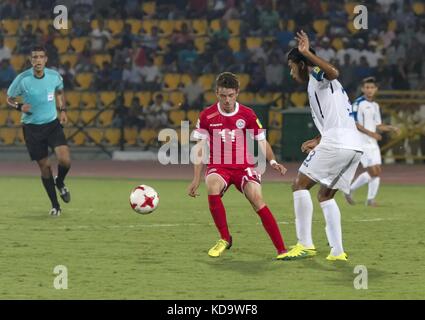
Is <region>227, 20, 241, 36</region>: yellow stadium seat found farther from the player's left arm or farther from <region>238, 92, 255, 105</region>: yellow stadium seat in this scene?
the player's left arm

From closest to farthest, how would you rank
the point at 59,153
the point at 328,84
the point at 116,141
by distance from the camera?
the point at 328,84
the point at 59,153
the point at 116,141

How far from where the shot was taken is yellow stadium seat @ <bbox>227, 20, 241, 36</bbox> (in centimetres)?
3191

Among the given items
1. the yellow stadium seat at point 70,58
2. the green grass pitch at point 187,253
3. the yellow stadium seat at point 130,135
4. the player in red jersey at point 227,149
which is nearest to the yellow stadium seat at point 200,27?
the yellow stadium seat at point 70,58

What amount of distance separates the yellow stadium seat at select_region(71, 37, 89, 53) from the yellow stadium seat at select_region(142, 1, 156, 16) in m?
2.10

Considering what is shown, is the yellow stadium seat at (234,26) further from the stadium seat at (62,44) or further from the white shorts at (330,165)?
the white shorts at (330,165)

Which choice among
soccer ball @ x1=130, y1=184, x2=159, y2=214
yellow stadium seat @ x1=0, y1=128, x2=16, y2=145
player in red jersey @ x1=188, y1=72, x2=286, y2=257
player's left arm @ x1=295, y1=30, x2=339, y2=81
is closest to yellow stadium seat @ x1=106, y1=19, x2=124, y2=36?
yellow stadium seat @ x1=0, y1=128, x2=16, y2=145

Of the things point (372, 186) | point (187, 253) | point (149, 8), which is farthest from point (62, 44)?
point (187, 253)

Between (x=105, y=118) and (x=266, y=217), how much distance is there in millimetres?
18815

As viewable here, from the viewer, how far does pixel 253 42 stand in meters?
31.1

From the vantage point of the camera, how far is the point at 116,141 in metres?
29.7

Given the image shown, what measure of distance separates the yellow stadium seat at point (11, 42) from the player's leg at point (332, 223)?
71.5 ft
